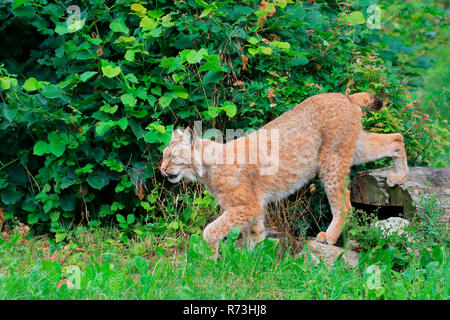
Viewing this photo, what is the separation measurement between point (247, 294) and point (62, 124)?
2823 millimetres

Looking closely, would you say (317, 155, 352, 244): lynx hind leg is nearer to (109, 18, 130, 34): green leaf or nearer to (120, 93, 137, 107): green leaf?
(120, 93, 137, 107): green leaf

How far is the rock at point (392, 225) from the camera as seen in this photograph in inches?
181

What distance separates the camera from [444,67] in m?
10.9

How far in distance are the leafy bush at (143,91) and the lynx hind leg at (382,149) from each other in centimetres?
27

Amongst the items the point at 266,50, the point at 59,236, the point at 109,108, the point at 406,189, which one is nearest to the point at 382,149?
the point at 406,189

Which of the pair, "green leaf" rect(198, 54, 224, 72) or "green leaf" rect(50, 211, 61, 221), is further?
"green leaf" rect(50, 211, 61, 221)

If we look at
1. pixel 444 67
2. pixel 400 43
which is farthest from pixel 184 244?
pixel 444 67

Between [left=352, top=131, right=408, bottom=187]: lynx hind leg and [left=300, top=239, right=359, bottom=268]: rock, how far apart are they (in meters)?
1.07

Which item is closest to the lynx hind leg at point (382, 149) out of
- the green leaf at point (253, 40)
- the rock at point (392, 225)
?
the rock at point (392, 225)

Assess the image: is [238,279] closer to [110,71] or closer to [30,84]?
[110,71]

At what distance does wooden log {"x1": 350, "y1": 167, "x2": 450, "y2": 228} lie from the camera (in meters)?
4.96

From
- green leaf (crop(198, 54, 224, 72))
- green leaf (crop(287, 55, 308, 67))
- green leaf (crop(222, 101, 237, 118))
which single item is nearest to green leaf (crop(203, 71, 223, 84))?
green leaf (crop(198, 54, 224, 72))

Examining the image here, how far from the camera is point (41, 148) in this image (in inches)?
212

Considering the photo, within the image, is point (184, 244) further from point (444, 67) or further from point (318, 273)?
point (444, 67)
